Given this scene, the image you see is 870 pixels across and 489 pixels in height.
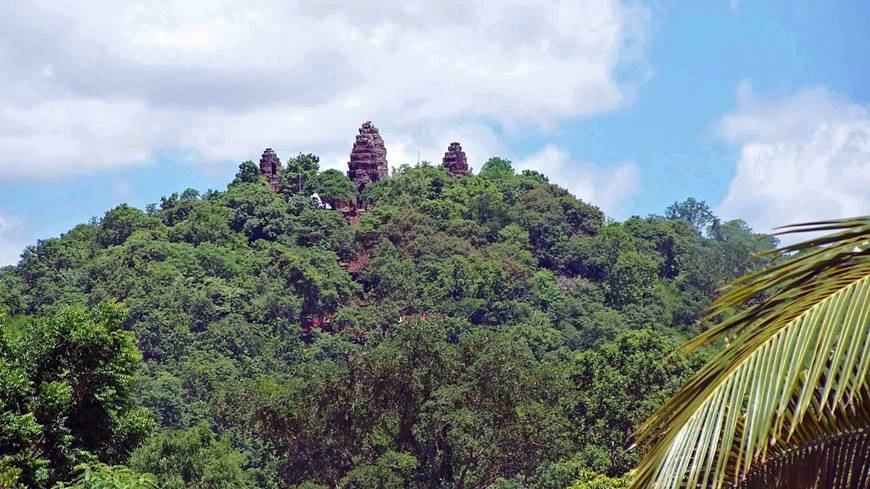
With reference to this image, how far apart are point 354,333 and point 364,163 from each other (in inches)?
887

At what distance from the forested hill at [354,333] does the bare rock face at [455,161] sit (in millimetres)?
2647

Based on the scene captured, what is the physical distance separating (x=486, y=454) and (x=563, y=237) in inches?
1620

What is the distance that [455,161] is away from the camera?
77375 millimetres

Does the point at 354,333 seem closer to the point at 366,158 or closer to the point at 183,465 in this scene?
the point at 366,158

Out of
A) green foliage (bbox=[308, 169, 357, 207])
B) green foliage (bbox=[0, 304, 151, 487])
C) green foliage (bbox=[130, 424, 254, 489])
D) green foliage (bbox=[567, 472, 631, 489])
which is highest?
green foliage (bbox=[308, 169, 357, 207])

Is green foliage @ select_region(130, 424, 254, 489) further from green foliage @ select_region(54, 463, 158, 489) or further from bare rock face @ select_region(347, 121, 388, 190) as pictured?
bare rock face @ select_region(347, 121, 388, 190)

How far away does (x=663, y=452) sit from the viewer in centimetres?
295

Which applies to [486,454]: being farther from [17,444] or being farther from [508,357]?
[17,444]

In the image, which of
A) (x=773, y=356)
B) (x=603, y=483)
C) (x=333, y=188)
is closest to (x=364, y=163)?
(x=333, y=188)

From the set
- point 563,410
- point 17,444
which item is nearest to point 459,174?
point 563,410

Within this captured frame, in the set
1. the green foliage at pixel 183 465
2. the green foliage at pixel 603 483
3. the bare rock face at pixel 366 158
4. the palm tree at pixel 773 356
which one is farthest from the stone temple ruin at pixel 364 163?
the palm tree at pixel 773 356

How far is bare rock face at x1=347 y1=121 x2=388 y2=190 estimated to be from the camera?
246ft

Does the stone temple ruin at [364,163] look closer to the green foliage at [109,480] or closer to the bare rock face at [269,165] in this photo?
the bare rock face at [269,165]

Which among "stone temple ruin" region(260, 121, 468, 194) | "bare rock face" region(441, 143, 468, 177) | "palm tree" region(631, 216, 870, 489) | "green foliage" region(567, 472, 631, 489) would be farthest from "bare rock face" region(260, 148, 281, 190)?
"palm tree" region(631, 216, 870, 489)
